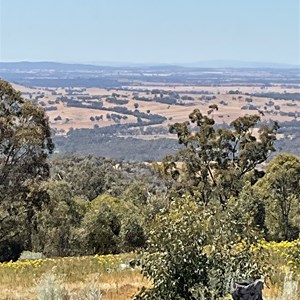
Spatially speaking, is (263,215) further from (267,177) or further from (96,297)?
(96,297)

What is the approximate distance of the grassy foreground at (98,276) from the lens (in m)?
10.3

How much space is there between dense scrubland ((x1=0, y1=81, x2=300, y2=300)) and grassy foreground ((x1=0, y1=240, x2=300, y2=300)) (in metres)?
0.03

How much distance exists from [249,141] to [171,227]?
81.4ft

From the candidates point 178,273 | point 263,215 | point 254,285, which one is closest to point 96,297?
point 178,273

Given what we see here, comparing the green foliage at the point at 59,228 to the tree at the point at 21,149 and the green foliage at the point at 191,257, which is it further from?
the green foliage at the point at 191,257

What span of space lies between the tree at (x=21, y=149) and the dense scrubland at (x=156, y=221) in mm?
33

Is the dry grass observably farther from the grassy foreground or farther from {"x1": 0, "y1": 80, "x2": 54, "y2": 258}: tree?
{"x1": 0, "y1": 80, "x2": 54, "y2": 258}: tree

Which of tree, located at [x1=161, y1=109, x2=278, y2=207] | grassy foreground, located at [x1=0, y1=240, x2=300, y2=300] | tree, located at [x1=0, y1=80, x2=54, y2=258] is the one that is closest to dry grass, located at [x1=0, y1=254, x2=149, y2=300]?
grassy foreground, located at [x1=0, y1=240, x2=300, y2=300]

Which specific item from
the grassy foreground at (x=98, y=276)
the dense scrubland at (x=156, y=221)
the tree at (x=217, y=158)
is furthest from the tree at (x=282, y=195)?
the grassy foreground at (x=98, y=276)

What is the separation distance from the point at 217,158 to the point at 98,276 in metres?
20.3

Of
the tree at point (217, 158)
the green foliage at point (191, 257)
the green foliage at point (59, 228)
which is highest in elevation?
the green foliage at point (191, 257)

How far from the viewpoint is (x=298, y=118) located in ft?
626

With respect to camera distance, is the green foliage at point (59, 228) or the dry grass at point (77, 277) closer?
the dry grass at point (77, 277)

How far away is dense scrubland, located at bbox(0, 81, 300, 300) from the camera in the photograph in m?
8.06
